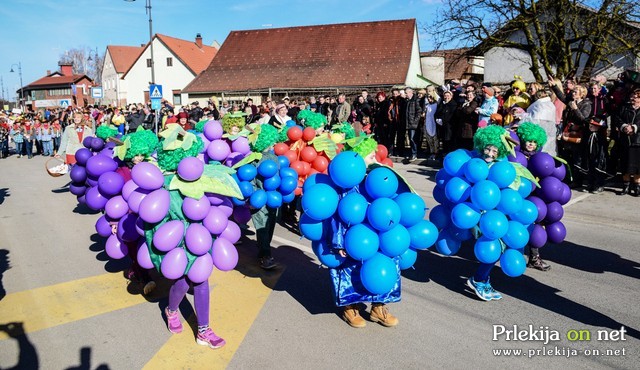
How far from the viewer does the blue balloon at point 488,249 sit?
4363 millimetres

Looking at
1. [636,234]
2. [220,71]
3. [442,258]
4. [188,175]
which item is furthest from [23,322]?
[220,71]

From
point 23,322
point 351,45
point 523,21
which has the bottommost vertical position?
point 23,322

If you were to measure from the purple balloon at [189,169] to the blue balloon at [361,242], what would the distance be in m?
1.24

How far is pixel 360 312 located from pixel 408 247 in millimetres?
985

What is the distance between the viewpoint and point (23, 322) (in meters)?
4.44

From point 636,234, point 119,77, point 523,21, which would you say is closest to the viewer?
point 636,234

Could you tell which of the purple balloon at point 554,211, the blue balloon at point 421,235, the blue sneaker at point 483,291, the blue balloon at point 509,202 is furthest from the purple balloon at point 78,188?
the purple balloon at point 554,211

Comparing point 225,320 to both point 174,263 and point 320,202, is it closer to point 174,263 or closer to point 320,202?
point 174,263

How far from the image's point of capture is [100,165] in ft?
17.1

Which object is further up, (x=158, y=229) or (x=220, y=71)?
(x=220, y=71)

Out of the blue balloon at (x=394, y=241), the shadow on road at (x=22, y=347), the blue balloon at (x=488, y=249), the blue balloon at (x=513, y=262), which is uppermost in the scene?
the blue balloon at (x=394, y=241)

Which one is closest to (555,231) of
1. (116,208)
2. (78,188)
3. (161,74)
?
(116,208)

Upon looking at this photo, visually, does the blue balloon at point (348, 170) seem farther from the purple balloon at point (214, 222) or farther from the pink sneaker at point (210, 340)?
the pink sneaker at point (210, 340)

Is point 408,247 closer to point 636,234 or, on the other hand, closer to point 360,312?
point 360,312
